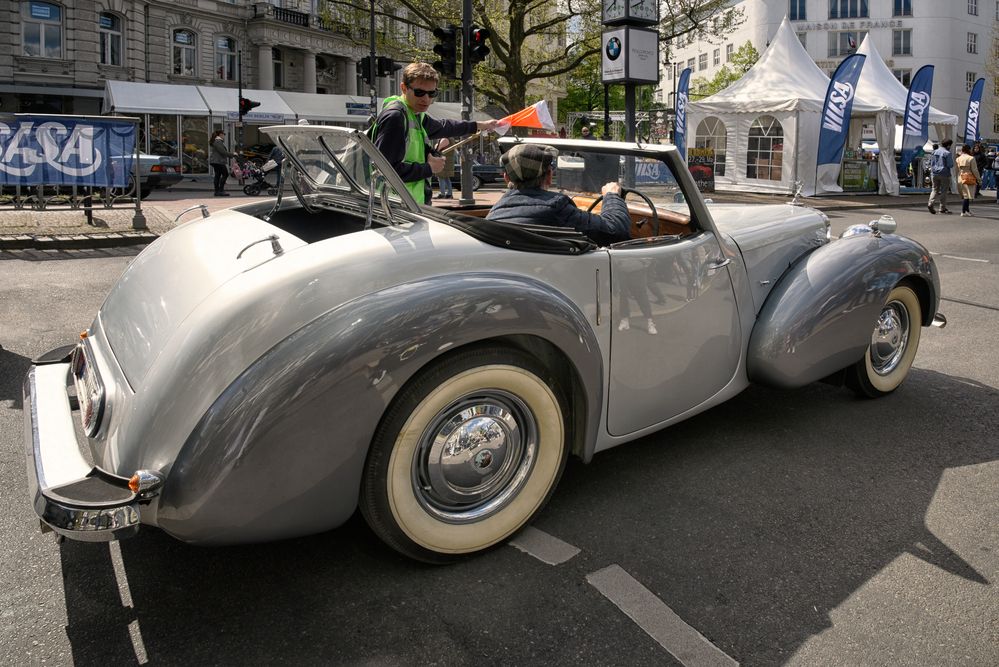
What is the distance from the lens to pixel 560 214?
3.05 metres

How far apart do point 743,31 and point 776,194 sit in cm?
5030

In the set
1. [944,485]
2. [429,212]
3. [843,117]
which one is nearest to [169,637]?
[429,212]

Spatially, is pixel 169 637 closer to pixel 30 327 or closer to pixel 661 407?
pixel 661 407

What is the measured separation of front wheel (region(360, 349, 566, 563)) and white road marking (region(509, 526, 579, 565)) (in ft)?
0.24

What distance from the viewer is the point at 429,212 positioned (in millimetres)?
2832

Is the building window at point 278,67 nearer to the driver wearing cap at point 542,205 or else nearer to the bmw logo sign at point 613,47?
the bmw logo sign at point 613,47

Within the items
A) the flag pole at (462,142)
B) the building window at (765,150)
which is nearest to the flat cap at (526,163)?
the flag pole at (462,142)

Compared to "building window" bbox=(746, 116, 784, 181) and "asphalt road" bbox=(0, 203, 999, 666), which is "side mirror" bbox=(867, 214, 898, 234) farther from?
"building window" bbox=(746, 116, 784, 181)

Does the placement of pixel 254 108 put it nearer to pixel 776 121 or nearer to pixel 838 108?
pixel 776 121

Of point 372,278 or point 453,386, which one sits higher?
point 372,278

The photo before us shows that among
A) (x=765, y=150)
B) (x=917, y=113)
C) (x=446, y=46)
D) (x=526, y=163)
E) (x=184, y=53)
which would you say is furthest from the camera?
(x=184, y=53)

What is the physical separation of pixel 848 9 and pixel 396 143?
6936 centimetres

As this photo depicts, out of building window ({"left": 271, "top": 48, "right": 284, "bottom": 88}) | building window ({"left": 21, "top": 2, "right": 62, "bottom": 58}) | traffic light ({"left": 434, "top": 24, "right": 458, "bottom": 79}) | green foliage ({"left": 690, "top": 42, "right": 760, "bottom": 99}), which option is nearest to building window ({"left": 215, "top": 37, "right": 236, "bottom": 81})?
building window ({"left": 271, "top": 48, "right": 284, "bottom": 88})

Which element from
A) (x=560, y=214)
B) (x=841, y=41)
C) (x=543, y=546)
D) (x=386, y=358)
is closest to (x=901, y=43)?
(x=841, y=41)
